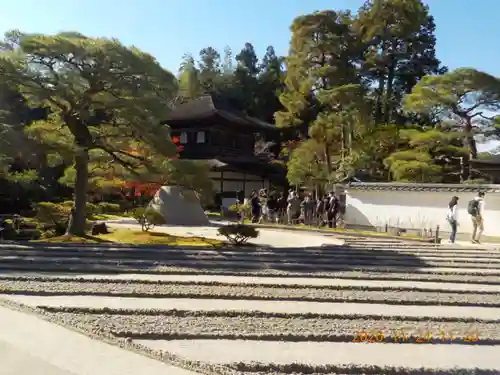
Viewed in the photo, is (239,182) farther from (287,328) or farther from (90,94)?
(287,328)

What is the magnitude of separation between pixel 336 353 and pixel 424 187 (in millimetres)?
14755

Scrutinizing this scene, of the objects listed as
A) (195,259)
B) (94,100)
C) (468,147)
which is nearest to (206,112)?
(468,147)

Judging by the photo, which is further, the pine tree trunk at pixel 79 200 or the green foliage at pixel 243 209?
the green foliage at pixel 243 209

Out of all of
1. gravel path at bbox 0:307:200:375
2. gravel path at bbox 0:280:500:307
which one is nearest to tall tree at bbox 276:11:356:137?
gravel path at bbox 0:280:500:307

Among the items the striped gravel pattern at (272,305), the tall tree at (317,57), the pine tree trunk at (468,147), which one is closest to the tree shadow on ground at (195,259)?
the striped gravel pattern at (272,305)

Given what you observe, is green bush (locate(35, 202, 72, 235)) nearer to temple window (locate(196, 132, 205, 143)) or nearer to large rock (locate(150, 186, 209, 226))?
large rock (locate(150, 186, 209, 226))

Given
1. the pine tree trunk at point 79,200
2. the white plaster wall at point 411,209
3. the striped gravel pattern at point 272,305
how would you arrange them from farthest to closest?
the white plaster wall at point 411,209 < the pine tree trunk at point 79,200 < the striped gravel pattern at point 272,305

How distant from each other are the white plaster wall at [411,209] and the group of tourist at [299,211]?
1312 millimetres

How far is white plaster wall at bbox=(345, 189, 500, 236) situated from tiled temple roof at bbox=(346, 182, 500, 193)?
0.13 meters

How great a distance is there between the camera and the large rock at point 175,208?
59.8 feet

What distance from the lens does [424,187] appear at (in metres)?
18.0

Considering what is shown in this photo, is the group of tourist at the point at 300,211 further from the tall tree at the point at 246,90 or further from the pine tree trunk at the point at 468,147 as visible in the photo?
the tall tree at the point at 246,90

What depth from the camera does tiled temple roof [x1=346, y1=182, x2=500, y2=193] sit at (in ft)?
53.4

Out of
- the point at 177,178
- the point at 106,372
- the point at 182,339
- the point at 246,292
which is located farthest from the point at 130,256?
the point at 106,372
